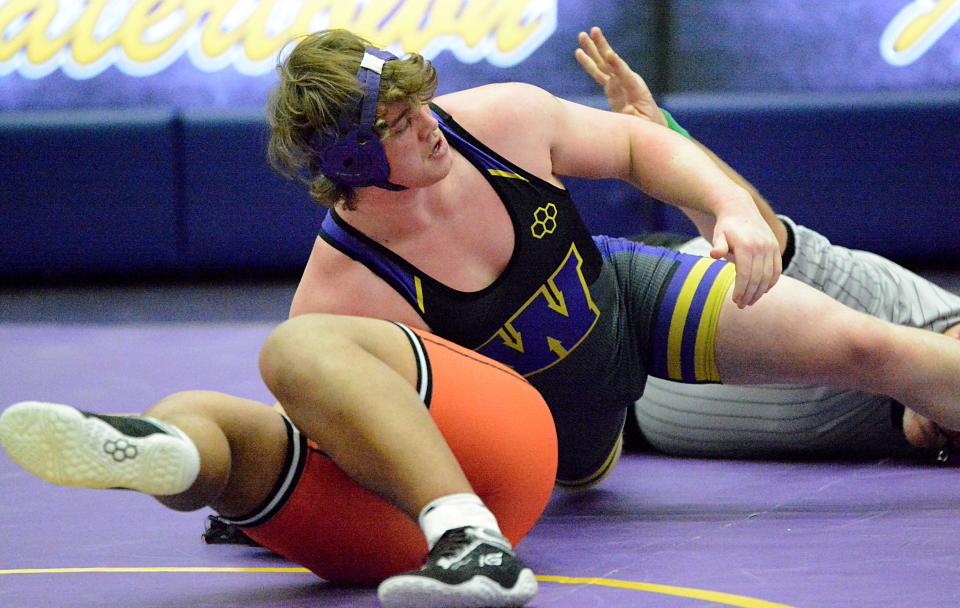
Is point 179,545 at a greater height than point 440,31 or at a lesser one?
lesser

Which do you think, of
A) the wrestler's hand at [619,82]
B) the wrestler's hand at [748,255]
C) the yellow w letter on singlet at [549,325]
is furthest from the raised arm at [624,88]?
the wrestler's hand at [748,255]

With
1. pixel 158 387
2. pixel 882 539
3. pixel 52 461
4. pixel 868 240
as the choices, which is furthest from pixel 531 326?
pixel 868 240

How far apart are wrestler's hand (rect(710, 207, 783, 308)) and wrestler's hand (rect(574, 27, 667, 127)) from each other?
3.03 feet

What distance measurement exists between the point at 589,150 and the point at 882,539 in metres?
0.76

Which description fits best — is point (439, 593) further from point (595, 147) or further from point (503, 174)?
point (595, 147)

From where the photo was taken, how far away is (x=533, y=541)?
2180mm

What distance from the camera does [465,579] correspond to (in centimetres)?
156

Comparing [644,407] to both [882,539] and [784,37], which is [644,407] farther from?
[784,37]

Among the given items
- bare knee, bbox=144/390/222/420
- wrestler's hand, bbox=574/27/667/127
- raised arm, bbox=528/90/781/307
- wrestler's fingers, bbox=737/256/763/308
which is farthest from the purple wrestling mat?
wrestler's hand, bbox=574/27/667/127

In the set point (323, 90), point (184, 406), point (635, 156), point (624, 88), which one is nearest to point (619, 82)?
point (624, 88)

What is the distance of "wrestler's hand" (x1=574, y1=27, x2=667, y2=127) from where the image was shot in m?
2.85

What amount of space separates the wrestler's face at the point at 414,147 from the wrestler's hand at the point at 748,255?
1.37 feet

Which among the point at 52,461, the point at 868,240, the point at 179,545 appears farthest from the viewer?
the point at 868,240

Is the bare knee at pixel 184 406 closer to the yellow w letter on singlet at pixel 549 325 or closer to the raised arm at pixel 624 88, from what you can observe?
the yellow w letter on singlet at pixel 549 325
